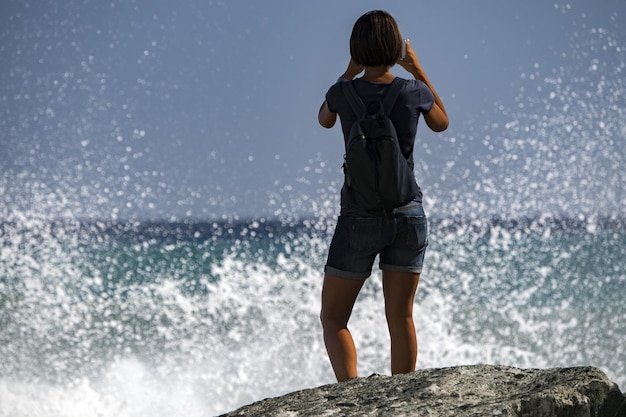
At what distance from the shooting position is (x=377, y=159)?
309 cm

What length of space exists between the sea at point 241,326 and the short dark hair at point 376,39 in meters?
7.12

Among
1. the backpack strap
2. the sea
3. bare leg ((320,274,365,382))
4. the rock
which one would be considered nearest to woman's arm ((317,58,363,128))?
the backpack strap

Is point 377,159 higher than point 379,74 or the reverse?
the reverse

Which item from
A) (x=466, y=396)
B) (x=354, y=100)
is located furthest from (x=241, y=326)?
(x=466, y=396)

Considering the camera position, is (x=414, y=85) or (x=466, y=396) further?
(x=414, y=85)

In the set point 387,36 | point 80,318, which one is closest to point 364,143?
point 387,36

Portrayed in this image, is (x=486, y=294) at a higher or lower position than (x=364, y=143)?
higher

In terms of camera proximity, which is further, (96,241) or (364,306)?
(96,241)

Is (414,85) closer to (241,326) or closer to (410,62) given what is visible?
(410,62)

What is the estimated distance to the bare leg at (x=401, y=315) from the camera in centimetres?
322

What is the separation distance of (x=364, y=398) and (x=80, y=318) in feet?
45.2

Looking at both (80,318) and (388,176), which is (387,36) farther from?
(80,318)

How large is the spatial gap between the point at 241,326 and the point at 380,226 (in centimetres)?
1079

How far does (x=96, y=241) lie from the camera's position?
37688mm
